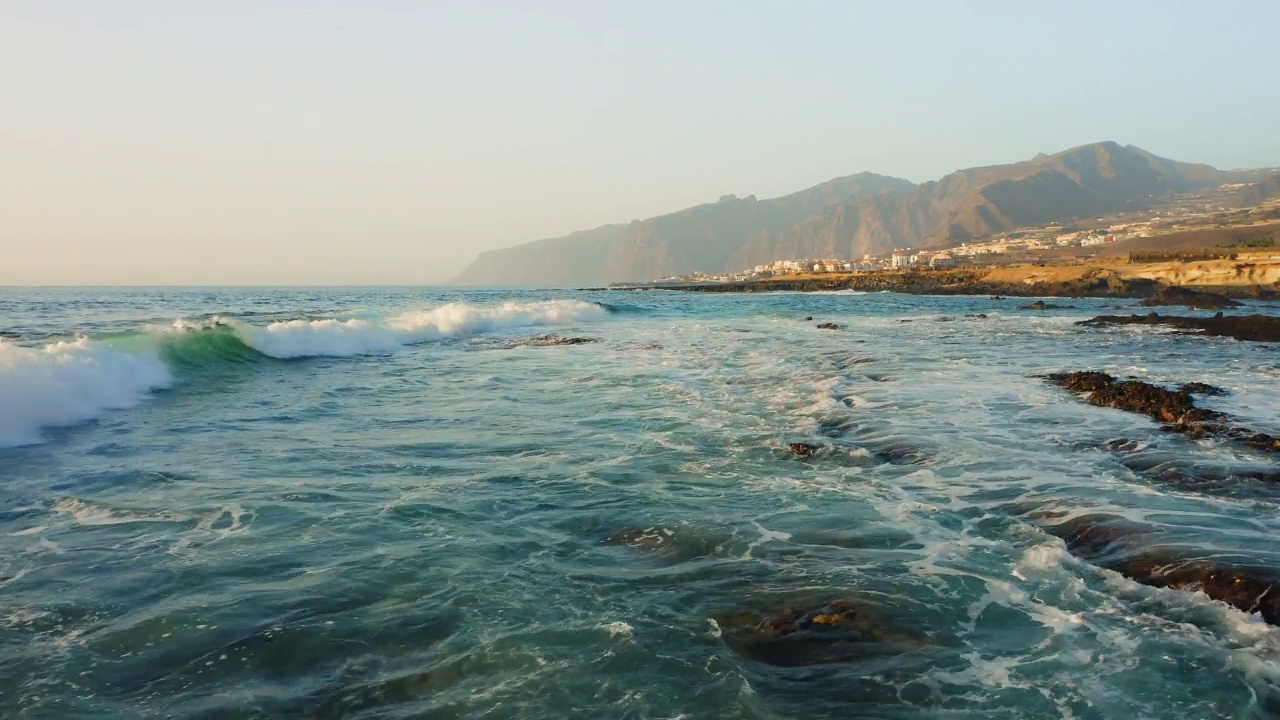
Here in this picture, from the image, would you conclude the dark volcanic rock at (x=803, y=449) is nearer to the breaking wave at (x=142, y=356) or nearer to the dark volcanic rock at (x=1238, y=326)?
the breaking wave at (x=142, y=356)

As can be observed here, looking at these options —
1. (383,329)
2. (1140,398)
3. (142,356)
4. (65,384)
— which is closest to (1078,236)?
(383,329)

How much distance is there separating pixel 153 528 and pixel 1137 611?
829cm

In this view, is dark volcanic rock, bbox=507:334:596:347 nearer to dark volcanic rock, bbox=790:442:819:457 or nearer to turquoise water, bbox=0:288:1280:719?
turquoise water, bbox=0:288:1280:719

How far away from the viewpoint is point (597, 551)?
667 cm

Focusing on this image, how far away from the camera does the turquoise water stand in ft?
14.5

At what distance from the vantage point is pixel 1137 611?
17.6 feet

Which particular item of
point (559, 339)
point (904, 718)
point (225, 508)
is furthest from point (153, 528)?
point (559, 339)

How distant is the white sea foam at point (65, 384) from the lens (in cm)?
1198

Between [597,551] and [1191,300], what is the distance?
48.3 meters

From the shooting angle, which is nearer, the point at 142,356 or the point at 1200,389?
the point at 1200,389

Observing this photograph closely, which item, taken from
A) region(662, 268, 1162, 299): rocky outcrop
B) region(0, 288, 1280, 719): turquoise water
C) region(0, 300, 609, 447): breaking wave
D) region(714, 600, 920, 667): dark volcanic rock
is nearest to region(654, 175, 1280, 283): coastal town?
region(662, 268, 1162, 299): rocky outcrop

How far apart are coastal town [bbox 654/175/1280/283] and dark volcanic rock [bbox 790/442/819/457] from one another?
101371 millimetres

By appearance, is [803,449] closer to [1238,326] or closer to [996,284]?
[1238,326]

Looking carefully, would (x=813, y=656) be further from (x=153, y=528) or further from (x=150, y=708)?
(x=153, y=528)
